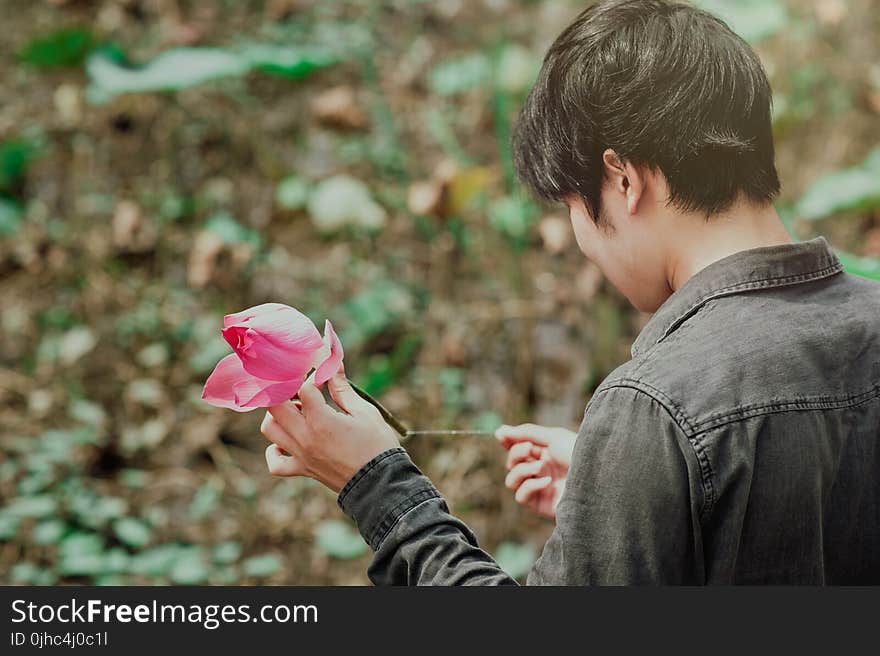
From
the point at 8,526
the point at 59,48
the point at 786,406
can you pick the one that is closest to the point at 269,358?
the point at 786,406

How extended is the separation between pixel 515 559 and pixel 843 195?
1.09 meters

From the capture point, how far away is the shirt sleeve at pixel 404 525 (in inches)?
31.7

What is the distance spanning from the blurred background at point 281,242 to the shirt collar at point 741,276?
3.39 ft

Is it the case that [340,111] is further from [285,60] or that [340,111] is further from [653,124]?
[653,124]

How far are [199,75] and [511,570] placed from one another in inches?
50.1

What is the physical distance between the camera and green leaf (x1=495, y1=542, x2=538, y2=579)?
1751mm

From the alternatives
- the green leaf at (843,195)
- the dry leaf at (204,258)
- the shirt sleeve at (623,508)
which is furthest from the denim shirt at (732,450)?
the dry leaf at (204,258)

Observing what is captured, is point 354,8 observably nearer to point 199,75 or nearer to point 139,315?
point 199,75

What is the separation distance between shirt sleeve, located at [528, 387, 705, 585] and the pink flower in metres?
0.25

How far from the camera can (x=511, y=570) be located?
1.74m

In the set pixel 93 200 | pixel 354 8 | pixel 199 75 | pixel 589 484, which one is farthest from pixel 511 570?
pixel 354 8

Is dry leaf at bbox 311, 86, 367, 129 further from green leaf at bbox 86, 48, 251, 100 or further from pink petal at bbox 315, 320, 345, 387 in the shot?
pink petal at bbox 315, 320, 345, 387

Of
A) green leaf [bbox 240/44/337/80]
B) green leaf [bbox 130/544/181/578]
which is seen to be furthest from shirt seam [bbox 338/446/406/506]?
green leaf [bbox 240/44/337/80]

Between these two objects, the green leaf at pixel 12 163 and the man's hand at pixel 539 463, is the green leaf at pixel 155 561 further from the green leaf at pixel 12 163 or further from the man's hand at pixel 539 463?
the green leaf at pixel 12 163
